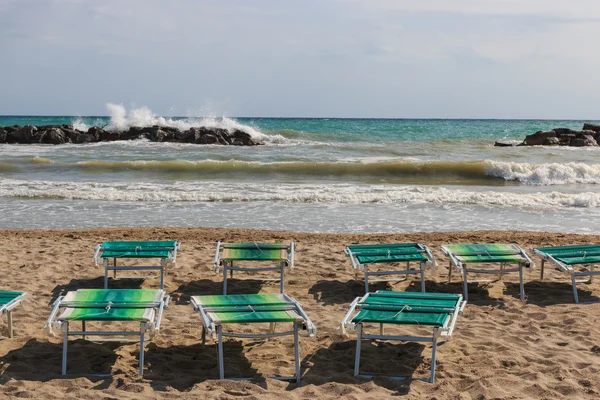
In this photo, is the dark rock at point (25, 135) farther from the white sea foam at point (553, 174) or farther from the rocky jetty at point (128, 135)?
the white sea foam at point (553, 174)

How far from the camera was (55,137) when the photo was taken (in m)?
32.8

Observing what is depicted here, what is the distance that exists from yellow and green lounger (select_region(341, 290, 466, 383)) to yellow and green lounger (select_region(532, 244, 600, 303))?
6.60ft

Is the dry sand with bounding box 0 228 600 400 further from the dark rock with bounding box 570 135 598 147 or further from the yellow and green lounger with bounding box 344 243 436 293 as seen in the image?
the dark rock with bounding box 570 135 598 147

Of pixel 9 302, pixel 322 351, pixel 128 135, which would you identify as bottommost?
pixel 322 351

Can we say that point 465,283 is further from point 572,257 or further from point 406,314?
point 406,314

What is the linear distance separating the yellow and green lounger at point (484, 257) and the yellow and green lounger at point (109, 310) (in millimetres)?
3132

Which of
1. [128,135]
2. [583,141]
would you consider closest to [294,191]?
[128,135]

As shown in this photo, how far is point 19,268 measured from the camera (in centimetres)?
802

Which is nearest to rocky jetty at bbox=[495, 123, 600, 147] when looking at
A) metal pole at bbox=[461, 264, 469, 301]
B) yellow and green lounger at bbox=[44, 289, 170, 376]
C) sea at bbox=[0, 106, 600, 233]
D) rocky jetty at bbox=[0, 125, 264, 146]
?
sea at bbox=[0, 106, 600, 233]

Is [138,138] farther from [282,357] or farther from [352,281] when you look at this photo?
[282,357]

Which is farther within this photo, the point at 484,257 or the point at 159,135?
the point at 159,135

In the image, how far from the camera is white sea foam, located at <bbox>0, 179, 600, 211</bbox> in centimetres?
1446

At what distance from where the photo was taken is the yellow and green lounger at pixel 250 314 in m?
4.82

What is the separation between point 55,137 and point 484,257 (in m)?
29.3
